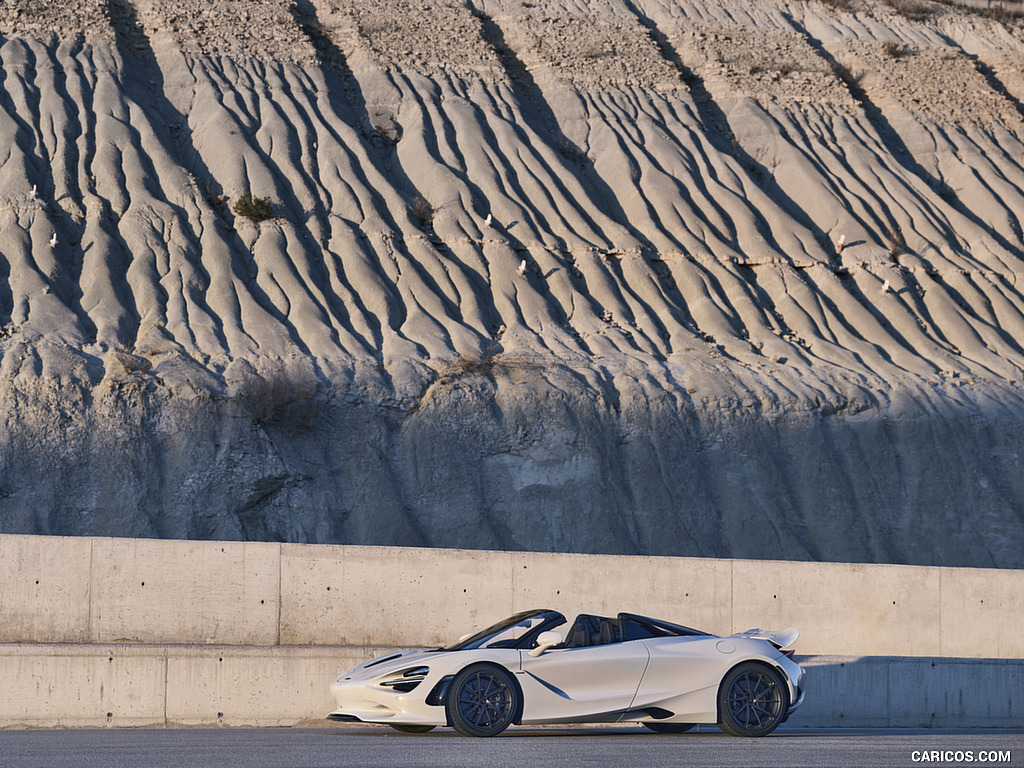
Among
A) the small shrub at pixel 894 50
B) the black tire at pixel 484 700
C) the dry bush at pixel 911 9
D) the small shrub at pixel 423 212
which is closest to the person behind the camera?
the black tire at pixel 484 700

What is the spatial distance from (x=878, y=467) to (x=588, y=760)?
22.2 m

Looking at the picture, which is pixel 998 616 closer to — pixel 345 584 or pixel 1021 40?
pixel 345 584

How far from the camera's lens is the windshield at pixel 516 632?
1057 centimetres

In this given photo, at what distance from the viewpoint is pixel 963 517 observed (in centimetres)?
2873

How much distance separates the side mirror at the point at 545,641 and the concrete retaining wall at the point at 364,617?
2899mm

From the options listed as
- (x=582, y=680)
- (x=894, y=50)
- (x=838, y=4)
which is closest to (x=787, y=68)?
(x=894, y=50)

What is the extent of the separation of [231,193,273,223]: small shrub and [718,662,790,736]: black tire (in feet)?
82.2

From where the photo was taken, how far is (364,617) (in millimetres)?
13828

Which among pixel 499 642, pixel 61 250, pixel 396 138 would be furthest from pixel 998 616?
pixel 396 138

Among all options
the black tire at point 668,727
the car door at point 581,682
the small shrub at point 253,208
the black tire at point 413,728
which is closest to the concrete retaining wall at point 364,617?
the black tire at point 413,728

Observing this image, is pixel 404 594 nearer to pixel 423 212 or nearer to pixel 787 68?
pixel 423 212

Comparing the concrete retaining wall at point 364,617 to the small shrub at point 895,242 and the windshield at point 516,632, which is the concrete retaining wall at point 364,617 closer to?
the windshield at point 516,632

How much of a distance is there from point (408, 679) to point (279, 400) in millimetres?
17060

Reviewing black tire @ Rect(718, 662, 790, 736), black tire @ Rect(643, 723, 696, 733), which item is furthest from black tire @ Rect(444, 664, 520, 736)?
black tire @ Rect(718, 662, 790, 736)
